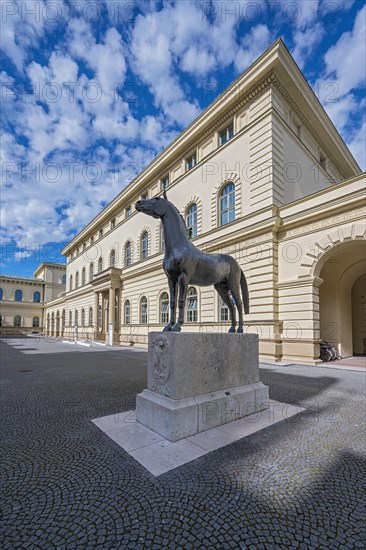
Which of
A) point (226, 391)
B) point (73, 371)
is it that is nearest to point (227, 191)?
point (73, 371)

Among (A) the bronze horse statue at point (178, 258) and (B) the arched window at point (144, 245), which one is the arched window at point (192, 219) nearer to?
(B) the arched window at point (144, 245)

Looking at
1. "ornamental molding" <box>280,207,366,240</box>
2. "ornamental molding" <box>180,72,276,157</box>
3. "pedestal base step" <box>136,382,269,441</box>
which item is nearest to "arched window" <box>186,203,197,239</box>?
"ornamental molding" <box>180,72,276,157</box>

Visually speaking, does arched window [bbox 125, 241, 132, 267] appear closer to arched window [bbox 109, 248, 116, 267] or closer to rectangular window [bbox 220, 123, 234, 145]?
arched window [bbox 109, 248, 116, 267]

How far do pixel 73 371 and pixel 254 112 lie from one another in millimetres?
16417

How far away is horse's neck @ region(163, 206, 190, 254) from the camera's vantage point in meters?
4.88

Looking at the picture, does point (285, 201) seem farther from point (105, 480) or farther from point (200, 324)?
point (105, 480)

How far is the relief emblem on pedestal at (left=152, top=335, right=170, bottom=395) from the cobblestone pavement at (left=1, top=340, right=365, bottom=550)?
1060 millimetres

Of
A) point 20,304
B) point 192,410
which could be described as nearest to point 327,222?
point 192,410

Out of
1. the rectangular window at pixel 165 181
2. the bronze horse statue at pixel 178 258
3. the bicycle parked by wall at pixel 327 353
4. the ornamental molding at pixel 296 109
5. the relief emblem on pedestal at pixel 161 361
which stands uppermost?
the ornamental molding at pixel 296 109

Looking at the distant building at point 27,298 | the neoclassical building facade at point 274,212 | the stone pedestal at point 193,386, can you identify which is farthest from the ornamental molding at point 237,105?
the distant building at point 27,298

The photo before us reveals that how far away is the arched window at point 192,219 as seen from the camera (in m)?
20.0

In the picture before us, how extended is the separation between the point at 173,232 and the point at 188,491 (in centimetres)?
368

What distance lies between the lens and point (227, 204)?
57.2 ft

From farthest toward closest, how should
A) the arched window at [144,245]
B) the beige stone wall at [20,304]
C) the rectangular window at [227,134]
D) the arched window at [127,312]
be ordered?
the beige stone wall at [20,304]
the arched window at [127,312]
the arched window at [144,245]
the rectangular window at [227,134]
